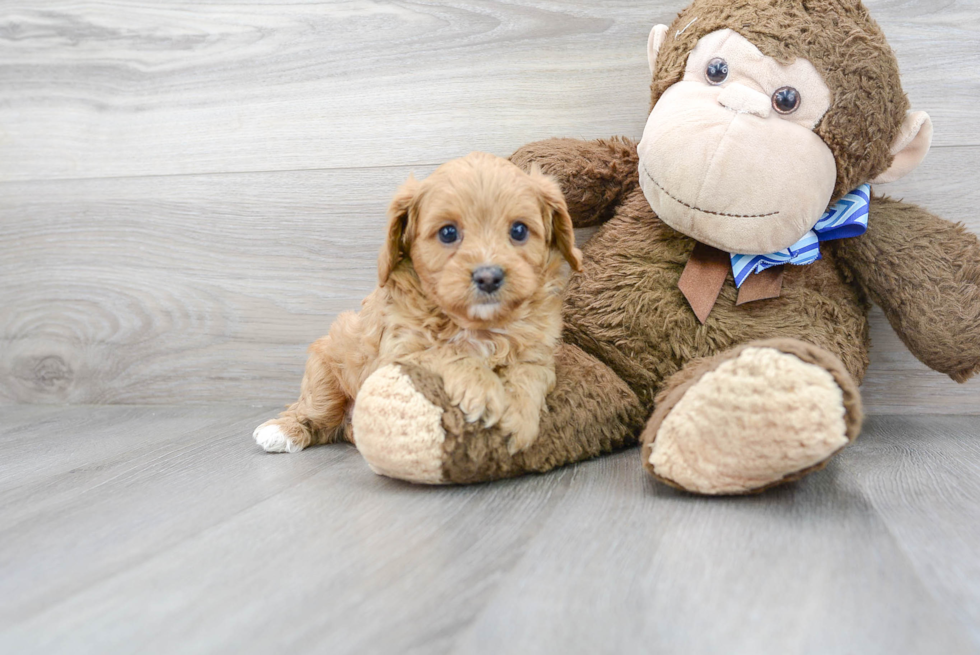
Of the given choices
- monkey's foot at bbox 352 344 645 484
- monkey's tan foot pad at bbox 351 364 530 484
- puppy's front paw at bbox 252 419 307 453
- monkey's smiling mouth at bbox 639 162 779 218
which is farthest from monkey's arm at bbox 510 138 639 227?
puppy's front paw at bbox 252 419 307 453

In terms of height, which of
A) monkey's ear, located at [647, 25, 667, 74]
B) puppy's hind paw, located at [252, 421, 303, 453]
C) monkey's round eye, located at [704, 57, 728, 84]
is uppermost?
monkey's ear, located at [647, 25, 667, 74]

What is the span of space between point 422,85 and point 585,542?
121 centimetres

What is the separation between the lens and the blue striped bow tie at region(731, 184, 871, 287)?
52.6 inches

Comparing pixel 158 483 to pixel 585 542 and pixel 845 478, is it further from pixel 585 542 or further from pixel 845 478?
pixel 845 478

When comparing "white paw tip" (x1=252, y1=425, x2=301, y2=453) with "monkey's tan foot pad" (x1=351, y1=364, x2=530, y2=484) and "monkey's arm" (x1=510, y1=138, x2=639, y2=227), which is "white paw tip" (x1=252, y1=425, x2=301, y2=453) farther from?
"monkey's arm" (x1=510, y1=138, x2=639, y2=227)

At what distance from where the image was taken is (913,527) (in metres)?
0.97

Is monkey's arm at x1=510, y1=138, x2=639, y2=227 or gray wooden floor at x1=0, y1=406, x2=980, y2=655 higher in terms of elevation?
monkey's arm at x1=510, y1=138, x2=639, y2=227

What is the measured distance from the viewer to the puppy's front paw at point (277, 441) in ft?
4.80

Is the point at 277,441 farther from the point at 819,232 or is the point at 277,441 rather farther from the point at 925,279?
the point at 925,279

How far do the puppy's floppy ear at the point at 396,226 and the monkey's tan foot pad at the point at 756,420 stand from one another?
499mm

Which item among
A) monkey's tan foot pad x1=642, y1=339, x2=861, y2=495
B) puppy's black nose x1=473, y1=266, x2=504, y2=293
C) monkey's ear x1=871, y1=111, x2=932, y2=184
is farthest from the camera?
monkey's ear x1=871, y1=111, x2=932, y2=184

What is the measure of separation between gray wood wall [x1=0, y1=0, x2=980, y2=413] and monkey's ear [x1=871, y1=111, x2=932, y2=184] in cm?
28

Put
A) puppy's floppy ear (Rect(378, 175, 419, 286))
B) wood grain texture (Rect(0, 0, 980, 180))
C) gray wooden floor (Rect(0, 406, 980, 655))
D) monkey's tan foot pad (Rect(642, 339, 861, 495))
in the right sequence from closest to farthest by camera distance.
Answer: gray wooden floor (Rect(0, 406, 980, 655)) < monkey's tan foot pad (Rect(642, 339, 861, 495)) < puppy's floppy ear (Rect(378, 175, 419, 286)) < wood grain texture (Rect(0, 0, 980, 180))

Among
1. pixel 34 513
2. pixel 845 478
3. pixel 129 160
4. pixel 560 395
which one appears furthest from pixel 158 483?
pixel 845 478
